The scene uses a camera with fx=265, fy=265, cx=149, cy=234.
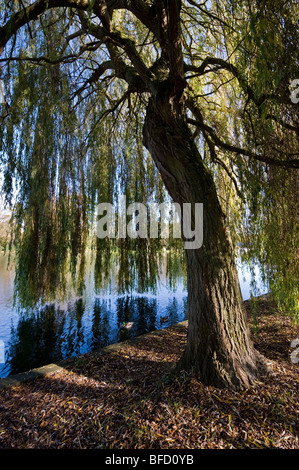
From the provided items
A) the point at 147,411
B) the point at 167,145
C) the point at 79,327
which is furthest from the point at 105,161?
the point at 147,411

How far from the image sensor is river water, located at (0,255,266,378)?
11.4ft

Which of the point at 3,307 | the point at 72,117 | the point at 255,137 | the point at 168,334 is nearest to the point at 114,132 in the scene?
the point at 72,117

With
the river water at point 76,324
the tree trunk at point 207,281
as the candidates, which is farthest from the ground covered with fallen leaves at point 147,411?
the river water at point 76,324

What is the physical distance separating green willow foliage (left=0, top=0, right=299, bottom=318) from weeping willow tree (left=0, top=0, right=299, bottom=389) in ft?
0.06

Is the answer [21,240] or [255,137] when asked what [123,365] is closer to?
[21,240]

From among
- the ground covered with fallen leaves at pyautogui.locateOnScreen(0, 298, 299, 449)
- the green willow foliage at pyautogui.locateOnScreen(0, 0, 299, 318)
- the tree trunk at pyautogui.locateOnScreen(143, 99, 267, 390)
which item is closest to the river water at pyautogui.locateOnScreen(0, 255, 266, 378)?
the green willow foliage at pyautogui.locateOnScreen(0, 0, 299, 318)

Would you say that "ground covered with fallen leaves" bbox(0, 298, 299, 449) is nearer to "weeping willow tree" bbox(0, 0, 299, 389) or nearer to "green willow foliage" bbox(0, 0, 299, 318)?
"weeping willow tree" bbox(0, 0, 299, 389)

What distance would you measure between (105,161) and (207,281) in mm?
2722

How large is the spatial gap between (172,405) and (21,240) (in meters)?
2.61

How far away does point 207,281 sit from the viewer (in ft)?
5.93

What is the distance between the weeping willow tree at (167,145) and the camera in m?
1.80

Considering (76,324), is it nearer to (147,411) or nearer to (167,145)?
(147,411)

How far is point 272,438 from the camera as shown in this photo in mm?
1308

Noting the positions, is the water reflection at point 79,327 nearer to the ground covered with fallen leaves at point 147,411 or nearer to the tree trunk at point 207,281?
the ground covered with fallen leaves at point 147,411
